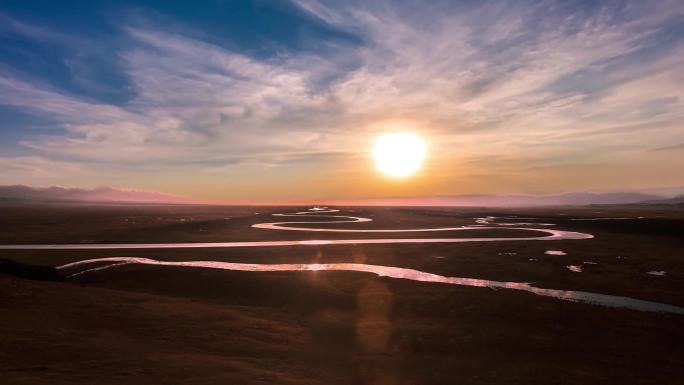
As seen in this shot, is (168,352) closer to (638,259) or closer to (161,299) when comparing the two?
(161,299)

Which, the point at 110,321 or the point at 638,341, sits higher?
the point at 110,321

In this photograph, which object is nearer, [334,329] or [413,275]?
[334,329]

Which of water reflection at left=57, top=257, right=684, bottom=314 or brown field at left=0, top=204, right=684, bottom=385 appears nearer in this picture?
brown field at left=0, top=204, right=684, bottom=385

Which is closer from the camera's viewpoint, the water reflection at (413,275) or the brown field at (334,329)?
the brown field at (334,329)

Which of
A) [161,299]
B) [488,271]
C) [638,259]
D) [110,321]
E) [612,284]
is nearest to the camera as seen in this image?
[110,321]

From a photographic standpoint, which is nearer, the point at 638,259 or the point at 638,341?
the point at 638,341

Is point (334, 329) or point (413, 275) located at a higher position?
point (413, 275)

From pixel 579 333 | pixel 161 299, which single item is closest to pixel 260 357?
pixel 161 299

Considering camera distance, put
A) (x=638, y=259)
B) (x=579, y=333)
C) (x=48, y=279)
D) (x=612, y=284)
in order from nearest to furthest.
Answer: (x=579, y=333) → (x=48, y=279) → (x=612, y=284) → (x=638, y=259)
